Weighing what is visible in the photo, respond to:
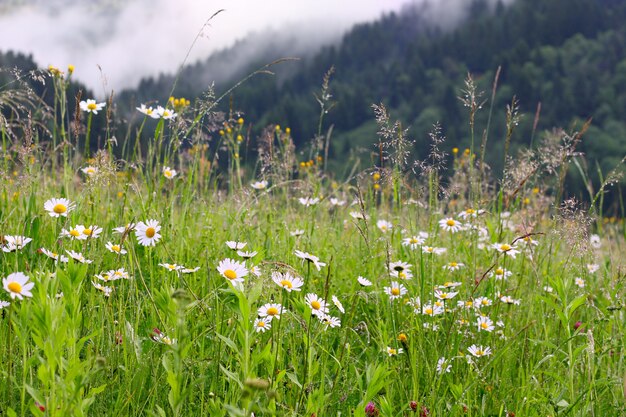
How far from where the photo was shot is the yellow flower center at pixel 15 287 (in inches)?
51.4

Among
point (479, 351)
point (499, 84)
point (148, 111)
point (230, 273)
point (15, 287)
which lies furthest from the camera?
point (499, 84)

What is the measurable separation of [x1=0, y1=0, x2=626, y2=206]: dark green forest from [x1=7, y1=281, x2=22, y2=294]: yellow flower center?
67.7 m

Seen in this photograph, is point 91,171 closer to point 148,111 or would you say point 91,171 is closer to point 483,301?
point 148,111

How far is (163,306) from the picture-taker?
5.43 feet

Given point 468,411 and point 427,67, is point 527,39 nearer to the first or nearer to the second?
point 427,67

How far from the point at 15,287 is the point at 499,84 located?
340 feet

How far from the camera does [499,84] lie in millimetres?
98062

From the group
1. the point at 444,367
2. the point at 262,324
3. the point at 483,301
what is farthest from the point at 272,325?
the point at 483,301

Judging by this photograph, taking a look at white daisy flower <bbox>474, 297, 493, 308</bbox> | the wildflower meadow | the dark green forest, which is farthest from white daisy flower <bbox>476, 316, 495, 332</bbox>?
the dark green forest

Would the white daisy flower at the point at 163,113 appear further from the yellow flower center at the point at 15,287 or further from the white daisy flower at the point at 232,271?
the yellow flower center at the point at 15,287

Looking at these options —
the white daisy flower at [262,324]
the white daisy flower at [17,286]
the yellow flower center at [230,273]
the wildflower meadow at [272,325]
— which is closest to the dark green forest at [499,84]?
the wildflower meadow at [272,325]

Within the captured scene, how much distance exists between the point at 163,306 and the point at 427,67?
11494 centimetres

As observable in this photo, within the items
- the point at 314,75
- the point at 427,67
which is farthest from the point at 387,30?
the point at 427,67

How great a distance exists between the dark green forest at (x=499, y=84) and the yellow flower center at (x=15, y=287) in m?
67.7
